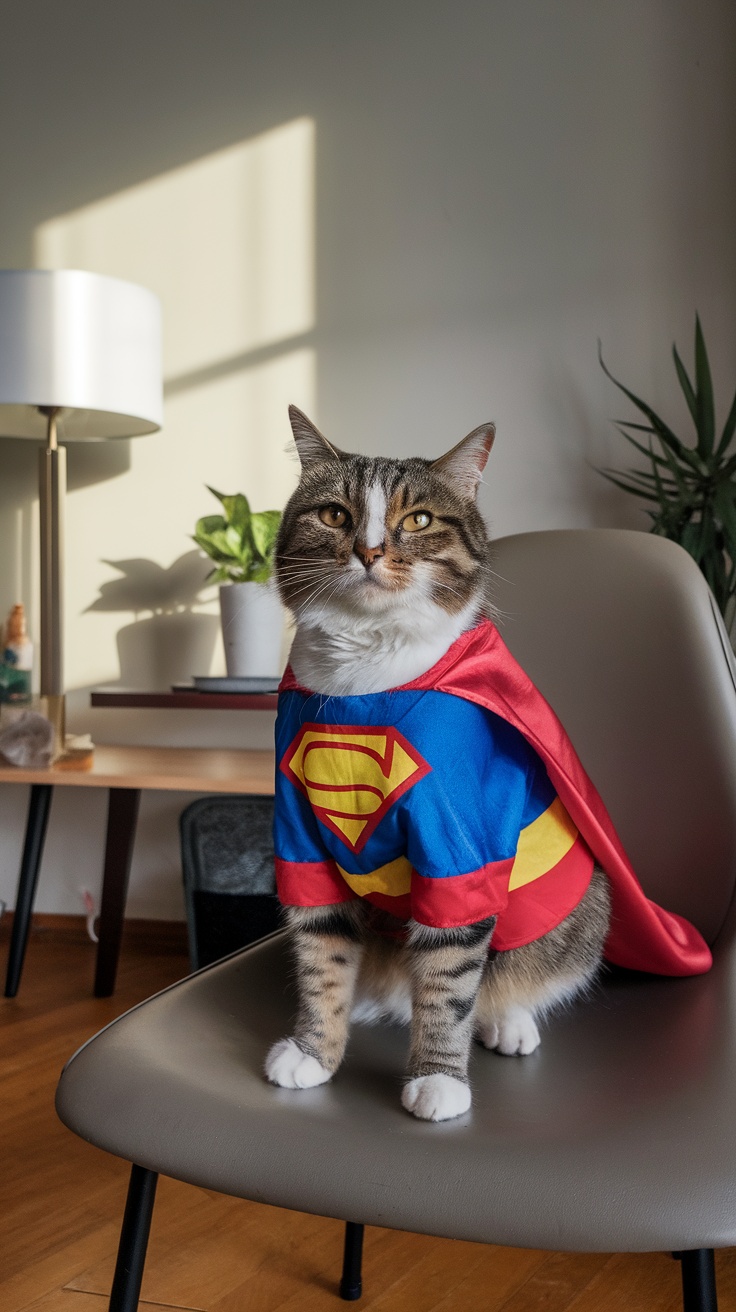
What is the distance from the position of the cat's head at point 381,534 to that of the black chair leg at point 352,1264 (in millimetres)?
772

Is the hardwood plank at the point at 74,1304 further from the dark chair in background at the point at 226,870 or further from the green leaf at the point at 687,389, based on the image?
the green leaf at the point at 687,389

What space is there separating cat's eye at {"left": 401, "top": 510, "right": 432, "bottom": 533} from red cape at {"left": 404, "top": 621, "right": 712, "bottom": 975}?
0.10m

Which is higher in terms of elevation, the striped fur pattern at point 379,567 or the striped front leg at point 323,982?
the striped fur pattern at point 379,567

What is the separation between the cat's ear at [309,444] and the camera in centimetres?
94

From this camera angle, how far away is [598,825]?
33.3 inches

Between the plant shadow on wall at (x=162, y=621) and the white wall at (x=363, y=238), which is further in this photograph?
the plant shadow on wall at (x=162, y=621)

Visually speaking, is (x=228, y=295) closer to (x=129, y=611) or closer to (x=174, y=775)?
(x=129, y=611)

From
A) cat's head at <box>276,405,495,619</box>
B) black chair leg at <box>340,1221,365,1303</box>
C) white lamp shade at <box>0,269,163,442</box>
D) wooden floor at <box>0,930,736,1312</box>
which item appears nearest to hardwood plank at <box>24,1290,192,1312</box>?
wooden floor at <box>0,930,736,1312</box>

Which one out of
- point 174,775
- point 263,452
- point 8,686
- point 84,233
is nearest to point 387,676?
point 174,775

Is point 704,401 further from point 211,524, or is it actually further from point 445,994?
point 445,994

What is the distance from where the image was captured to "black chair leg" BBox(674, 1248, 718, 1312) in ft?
2.18

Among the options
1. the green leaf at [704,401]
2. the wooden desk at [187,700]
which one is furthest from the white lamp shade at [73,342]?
the green leaf at [704,401]

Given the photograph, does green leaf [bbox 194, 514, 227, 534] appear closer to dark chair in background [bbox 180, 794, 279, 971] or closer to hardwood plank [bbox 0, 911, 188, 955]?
dark chair in background [bbox 180, 794, 279, 971]

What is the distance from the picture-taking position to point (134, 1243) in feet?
2.37
